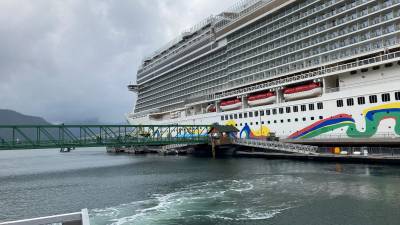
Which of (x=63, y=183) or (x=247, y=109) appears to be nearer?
(x=63, y=183)

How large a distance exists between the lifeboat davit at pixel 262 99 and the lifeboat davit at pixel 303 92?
2836 millimetres

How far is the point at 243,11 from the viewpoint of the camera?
6788 centimetres

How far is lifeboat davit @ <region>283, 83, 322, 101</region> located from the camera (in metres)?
46.9

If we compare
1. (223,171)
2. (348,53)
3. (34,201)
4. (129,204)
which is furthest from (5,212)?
(348,53)

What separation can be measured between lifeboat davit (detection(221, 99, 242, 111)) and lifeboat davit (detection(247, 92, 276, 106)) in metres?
3.22

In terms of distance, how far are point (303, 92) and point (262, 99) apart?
892 cm

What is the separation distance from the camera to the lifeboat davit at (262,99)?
5450cm

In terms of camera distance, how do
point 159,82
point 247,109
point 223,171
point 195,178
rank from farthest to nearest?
point 159,82 < point 247,109 < point 223,171 < point 195,178

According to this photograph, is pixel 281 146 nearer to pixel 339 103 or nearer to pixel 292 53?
pixel 339 103

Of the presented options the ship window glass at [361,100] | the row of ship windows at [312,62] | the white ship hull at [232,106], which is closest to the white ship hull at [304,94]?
the row of ship windows at [312,62]

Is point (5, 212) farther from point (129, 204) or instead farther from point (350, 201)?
point (350, 201)

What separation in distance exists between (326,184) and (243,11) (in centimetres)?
4699

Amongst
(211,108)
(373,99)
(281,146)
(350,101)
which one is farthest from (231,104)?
(373,99)

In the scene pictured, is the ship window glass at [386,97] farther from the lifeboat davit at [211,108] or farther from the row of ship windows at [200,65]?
the row of ship windows at [200,65]
